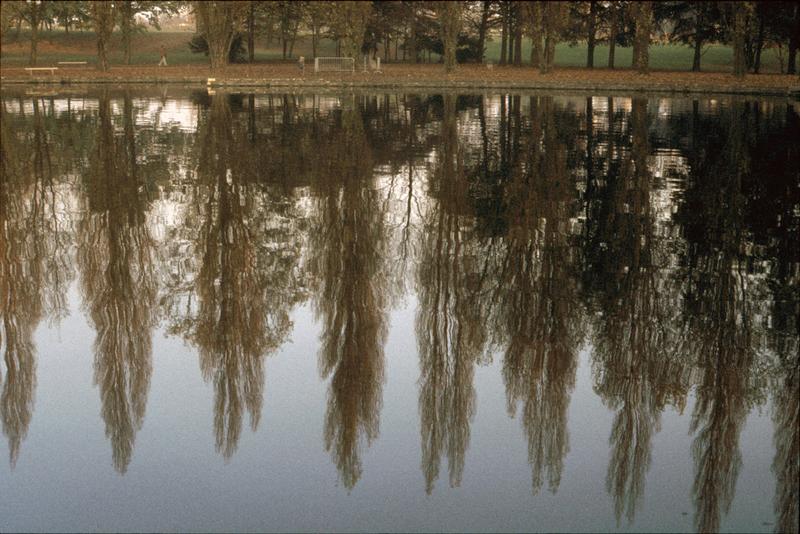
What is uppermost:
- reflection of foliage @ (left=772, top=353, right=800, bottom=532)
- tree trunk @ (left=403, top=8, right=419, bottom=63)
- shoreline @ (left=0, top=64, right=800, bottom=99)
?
tree trunk @ (left=403, top=8, right=419, bottom=63)

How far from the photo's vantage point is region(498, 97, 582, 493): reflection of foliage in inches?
378

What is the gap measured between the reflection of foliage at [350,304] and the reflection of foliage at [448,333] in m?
0.54

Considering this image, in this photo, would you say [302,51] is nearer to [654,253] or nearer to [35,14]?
[35,14]

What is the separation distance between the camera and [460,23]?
218ft

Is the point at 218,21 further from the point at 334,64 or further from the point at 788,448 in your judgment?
the point at 788,448

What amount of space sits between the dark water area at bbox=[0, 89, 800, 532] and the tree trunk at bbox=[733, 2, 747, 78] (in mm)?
33269

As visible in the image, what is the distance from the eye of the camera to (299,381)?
35.9ft

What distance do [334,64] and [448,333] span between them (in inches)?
2262

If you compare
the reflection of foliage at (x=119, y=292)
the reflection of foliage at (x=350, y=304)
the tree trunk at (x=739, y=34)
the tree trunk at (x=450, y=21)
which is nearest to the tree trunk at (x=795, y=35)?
the tree trunk at (x=739, y=34)

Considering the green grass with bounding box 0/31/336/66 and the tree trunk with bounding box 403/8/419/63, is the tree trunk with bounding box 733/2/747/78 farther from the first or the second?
the green grass with bounding box 0/31/336/66

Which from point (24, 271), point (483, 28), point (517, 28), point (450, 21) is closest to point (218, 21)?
point (450, 21)

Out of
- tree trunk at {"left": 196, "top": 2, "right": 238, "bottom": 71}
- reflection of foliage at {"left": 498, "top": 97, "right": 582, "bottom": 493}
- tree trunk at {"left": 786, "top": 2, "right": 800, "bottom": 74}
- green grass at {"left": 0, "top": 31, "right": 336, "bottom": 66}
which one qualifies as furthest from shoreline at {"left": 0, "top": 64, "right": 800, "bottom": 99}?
reflection of foliage at {"left": 498, "top": 97, "right": 582, "bottom": 493}

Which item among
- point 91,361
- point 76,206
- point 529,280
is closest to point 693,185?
point 529,280

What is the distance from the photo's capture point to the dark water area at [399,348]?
831 cm
